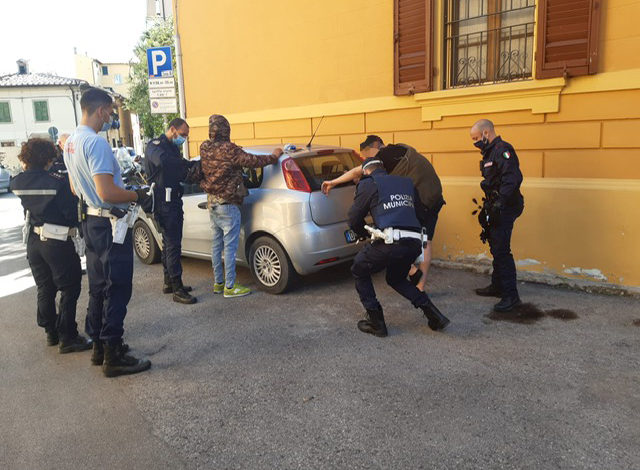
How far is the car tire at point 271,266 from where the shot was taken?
5.55m

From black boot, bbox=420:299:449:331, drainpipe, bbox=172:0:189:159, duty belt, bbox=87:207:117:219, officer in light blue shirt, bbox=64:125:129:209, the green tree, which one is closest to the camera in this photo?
officer in light blue shirt, bbox=64:125:129:209

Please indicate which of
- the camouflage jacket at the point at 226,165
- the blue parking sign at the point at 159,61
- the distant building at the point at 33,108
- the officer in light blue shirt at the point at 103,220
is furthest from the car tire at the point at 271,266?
the distant building at the point at 33,108

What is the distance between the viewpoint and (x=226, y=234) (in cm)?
558

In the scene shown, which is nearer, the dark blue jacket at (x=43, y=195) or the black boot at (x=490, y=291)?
the dark blue jacket at (x=43, y=195)

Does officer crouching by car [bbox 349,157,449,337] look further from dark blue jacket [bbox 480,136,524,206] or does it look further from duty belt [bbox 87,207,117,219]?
duty belt [bbox 87,207,117,219]

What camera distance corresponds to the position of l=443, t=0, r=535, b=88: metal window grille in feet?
19.9

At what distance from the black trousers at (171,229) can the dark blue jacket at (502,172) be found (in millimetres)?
3321

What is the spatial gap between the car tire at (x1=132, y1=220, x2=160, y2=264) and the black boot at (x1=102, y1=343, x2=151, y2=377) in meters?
3.34

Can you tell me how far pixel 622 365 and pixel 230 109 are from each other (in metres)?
7.86

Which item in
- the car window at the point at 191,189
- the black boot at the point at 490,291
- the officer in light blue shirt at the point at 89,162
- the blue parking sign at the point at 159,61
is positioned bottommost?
the black boot at the point at 490,291

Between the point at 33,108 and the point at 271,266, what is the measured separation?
4615cm

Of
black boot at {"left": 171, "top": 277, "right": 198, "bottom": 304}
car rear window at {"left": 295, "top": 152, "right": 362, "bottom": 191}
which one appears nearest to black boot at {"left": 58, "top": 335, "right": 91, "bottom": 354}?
black boot at {"left": 171, "top": 277, "right": 198, "bottom": 304}

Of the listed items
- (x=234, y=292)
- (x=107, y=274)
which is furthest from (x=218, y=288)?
(x=107, y=274)

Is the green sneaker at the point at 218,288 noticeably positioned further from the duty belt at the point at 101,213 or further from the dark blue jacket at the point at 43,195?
the duty belt at the point at 101,213
